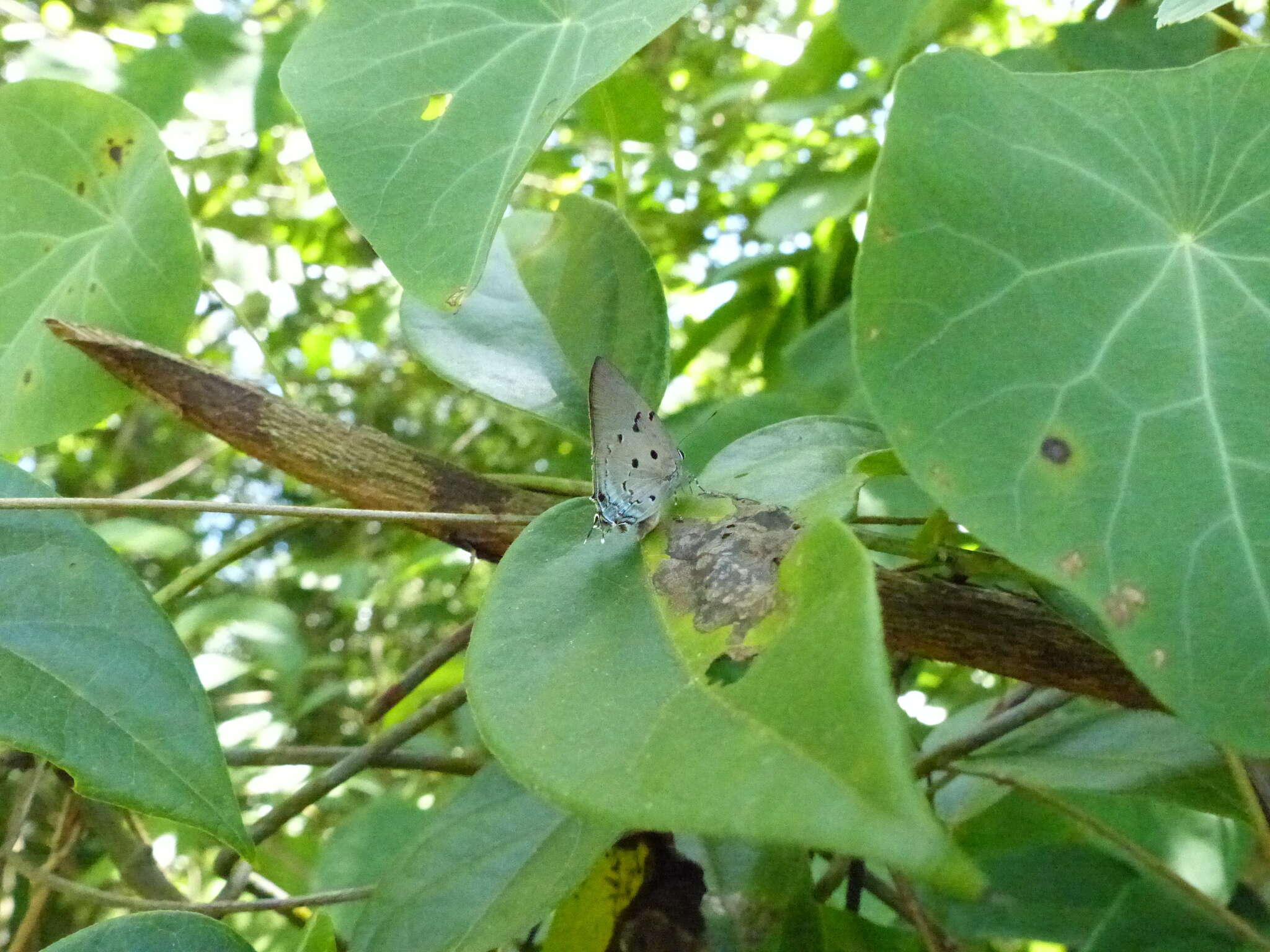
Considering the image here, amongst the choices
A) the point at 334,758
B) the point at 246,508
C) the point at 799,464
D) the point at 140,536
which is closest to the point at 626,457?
the point at 799,464

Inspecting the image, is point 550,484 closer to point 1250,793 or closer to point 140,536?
point 1250,793

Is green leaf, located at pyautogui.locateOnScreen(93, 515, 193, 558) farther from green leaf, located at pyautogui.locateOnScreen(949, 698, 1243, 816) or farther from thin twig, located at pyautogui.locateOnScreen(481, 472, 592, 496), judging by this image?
green leaf, located at pyautogui.locateOnScreen(949, 698, 1243, 816)

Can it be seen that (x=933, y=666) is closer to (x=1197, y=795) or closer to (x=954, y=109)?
(x=1197, y=795)

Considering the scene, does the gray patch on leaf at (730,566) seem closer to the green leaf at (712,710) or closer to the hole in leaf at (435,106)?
the green leaf at (712,710)

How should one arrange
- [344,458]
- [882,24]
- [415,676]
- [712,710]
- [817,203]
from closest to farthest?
[712,710]
[344,458]
[415,676]
[882,24]
[817,203]

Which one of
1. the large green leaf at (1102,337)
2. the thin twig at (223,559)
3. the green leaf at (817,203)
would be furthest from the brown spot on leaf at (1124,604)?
the green leaf at (817,203)

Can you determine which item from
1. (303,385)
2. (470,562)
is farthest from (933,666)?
(303,385)

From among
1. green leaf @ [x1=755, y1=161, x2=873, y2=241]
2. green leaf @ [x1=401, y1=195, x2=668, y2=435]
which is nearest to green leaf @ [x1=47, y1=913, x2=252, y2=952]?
green leaf @ [x1=401, y1=195, x2=668, y2=435]
